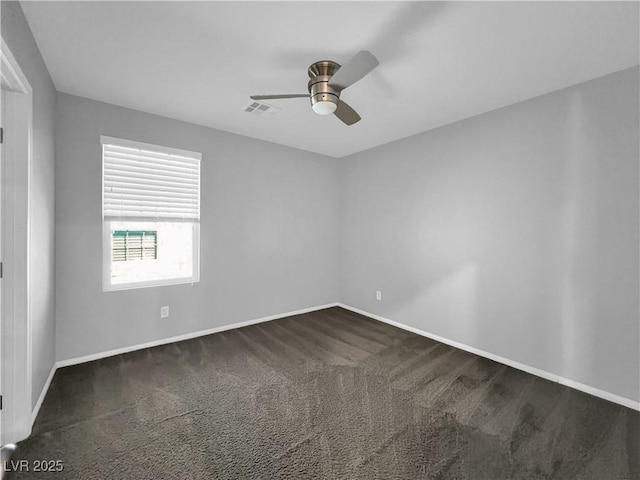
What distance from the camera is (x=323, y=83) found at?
6.56 feet

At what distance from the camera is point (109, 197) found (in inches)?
111

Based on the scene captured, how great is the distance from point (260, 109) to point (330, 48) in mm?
1191

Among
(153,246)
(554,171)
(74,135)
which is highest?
(74,135)

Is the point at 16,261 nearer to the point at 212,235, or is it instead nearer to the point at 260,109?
the point at 212,235

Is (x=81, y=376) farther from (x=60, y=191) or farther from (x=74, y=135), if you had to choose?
(x=74, y=135)

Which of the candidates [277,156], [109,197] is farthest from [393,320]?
[109,197]

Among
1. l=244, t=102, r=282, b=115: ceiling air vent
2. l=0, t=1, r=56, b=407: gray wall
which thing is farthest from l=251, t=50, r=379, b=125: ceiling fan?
l=0, t=1, r=56, b=407: gray wall

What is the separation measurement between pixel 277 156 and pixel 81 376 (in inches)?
128

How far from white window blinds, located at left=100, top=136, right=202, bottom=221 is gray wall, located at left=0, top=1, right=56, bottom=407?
0.45 m

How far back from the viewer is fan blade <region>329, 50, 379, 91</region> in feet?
5.32

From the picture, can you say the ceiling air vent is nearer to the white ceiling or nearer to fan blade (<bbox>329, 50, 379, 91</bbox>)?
the white ceiling

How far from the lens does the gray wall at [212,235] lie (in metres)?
2.63

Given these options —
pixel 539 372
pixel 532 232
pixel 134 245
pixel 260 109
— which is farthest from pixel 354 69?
pixel 539 372

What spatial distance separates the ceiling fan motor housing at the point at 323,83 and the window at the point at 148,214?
1909mm
